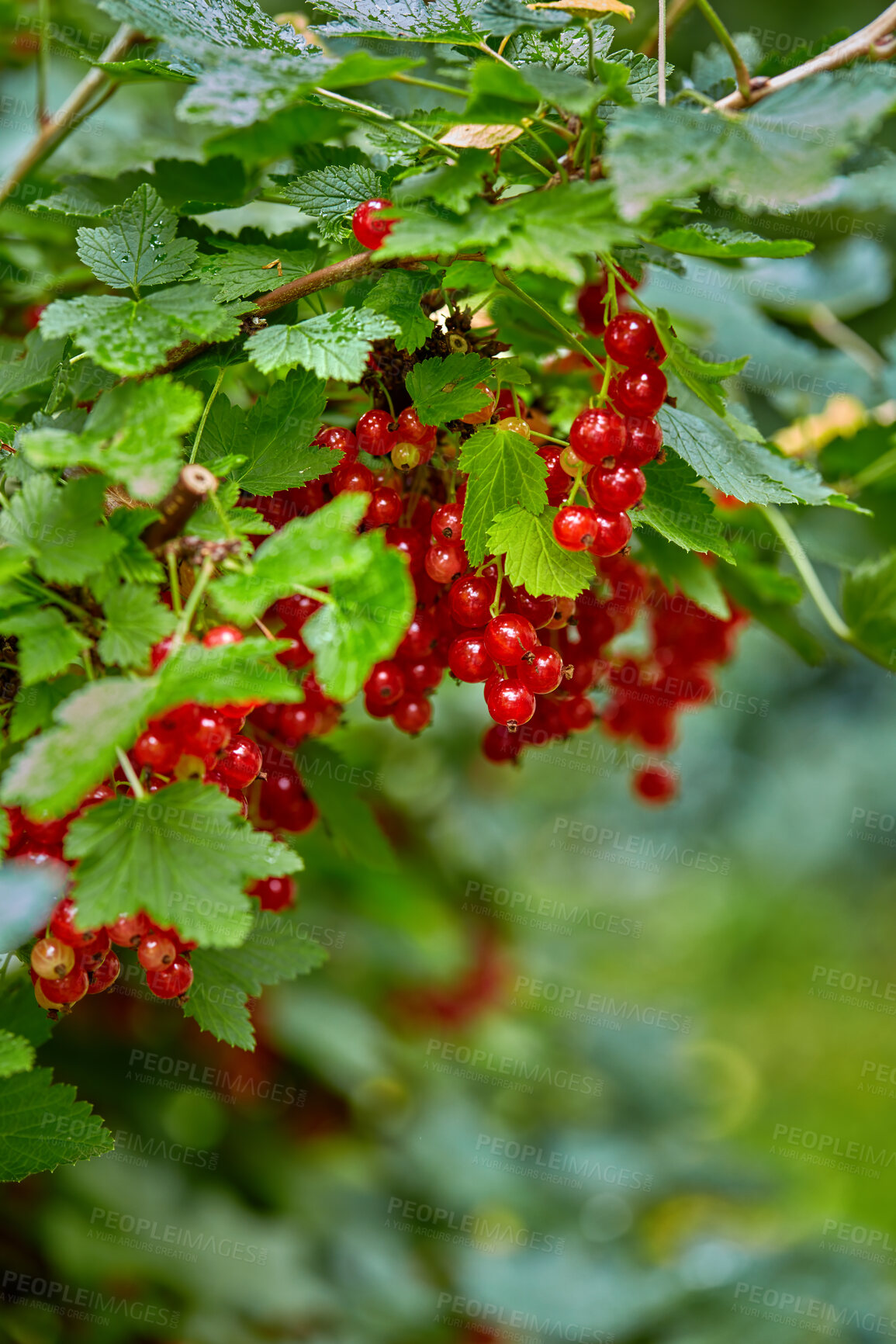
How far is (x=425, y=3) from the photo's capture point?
48 cm

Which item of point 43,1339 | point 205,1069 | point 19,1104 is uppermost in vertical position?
point 19,1104

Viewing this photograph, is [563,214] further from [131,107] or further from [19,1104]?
[131,107]

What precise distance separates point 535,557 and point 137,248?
0.77 feet

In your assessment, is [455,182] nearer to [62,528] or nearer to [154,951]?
[62,528]

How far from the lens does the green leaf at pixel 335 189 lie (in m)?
0.48

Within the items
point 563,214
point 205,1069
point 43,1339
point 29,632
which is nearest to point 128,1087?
point 205,1069

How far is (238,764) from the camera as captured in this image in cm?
43

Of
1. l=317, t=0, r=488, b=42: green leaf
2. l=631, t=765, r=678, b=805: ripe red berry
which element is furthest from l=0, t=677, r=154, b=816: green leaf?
l=631, t=765, r=678, b=805: ripe red berry

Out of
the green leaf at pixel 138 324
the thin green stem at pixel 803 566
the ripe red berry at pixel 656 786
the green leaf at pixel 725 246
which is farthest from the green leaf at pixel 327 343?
the ripe red berry at pixel 656 786

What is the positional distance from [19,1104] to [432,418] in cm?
39

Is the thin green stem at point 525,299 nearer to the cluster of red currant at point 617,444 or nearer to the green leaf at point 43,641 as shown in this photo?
the cluster of red currant at point 617,444

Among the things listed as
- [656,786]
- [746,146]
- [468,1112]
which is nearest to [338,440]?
[746,146]

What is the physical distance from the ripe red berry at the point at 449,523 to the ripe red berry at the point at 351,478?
39 millimetres

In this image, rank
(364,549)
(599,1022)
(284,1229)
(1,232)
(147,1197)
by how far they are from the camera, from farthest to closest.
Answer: (599,1022) → (284,1229) → (147,1197) → (1,232) → (364,549)
